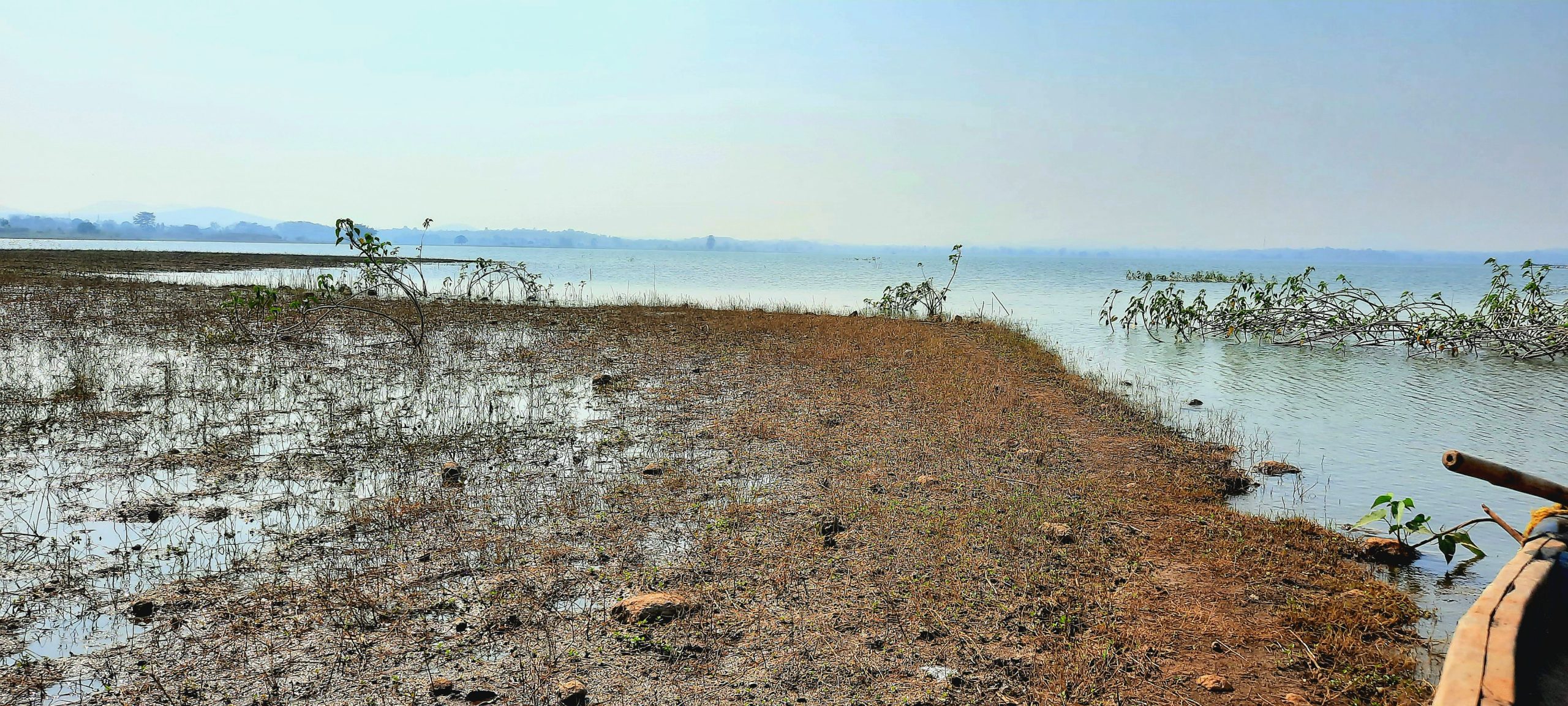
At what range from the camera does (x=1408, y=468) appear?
29.8 feet

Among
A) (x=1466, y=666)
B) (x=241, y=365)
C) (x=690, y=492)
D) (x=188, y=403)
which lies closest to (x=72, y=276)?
(x=241, y=365)

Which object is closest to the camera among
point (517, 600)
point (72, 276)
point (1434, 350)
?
point (517, 600)

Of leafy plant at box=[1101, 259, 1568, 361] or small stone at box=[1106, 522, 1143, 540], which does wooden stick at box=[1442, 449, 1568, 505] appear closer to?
small stone at box=[1106, 522, 1143, 540]

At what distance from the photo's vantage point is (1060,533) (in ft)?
19.8

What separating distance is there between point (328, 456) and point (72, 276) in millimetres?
30409

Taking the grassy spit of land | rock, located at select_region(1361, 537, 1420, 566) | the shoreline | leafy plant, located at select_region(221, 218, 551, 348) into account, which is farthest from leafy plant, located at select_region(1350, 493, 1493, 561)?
the shoreline

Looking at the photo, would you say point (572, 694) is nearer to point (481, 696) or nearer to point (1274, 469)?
point (481, 696)

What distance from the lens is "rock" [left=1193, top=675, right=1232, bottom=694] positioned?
3996 millimetres

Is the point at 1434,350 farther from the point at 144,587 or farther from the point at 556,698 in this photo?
the point at 144,587

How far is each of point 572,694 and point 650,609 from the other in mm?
884

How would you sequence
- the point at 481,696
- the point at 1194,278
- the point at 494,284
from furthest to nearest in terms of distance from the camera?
the point at 1194,278 < the point at 494,284 < the point at 481,696

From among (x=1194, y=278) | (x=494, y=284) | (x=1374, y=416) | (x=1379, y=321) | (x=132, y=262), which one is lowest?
(x=1374, y=416)

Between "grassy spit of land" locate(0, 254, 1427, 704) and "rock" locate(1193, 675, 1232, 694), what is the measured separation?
0.10 feet

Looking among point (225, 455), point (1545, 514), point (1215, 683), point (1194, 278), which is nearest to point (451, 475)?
point (225, 455)
